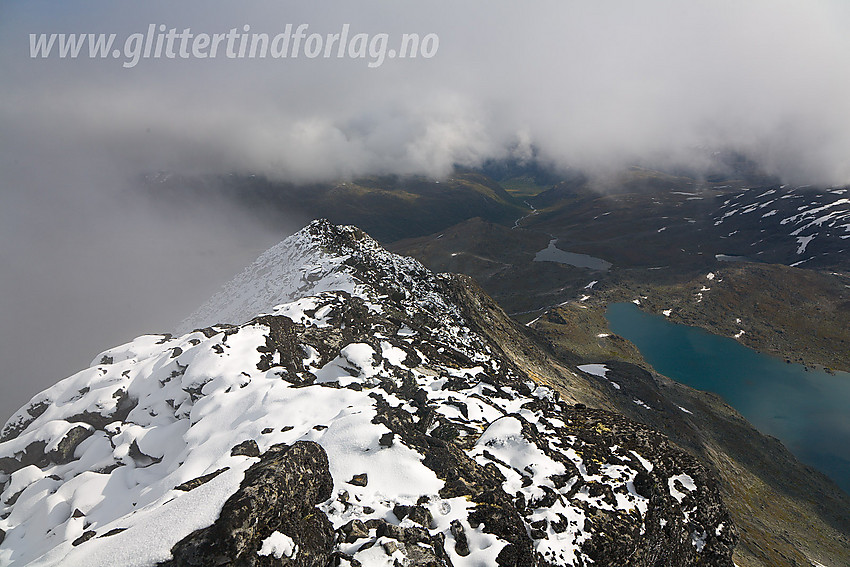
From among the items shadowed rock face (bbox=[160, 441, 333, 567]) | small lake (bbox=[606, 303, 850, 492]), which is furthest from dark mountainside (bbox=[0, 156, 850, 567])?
small lake (bbox=[606, 303, 850, 492])

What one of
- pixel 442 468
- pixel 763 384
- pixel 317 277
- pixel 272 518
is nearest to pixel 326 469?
pixel 272 518

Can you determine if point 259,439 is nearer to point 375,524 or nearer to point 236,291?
point 375,524

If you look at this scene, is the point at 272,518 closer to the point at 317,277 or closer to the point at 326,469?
the point at 326,469

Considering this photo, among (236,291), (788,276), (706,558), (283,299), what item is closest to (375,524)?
(706,558)

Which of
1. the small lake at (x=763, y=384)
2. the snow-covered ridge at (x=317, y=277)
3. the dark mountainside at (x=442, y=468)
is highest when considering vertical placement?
the snow-covered ridge at (x=317, y=277)

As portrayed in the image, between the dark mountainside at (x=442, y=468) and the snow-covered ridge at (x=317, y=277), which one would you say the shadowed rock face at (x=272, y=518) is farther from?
the snow-covered ridge at (x=317, y=277)

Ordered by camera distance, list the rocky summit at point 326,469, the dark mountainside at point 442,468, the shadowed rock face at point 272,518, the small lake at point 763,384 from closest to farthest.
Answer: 1. the shadowed rock face at point 272,518
2. the rocky summit at point 326,469
3. the dark mountainside at point 442,468
4. the small lake at point 763,384

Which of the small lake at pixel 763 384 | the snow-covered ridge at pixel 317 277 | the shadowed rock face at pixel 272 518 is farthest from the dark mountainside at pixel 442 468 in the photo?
the small lake at pixel 763 384
